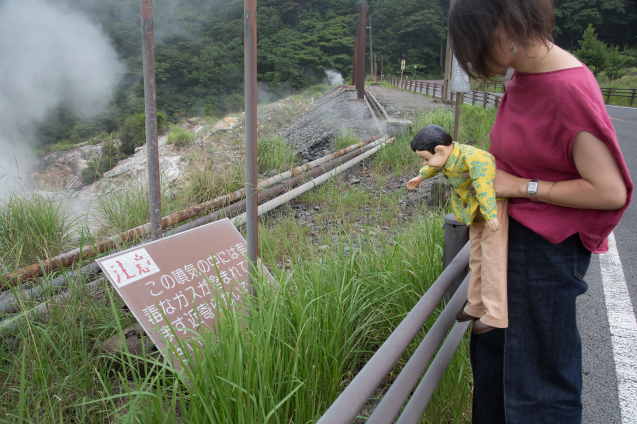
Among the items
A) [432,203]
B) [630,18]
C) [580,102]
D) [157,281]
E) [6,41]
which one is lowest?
[432,203]

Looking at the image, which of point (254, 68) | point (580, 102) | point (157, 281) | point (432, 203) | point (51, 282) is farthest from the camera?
point (432, 203)

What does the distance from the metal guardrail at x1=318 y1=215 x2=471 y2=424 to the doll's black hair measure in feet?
1.58

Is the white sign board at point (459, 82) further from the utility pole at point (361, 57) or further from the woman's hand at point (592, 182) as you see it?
the utility pole at point (361, 57)

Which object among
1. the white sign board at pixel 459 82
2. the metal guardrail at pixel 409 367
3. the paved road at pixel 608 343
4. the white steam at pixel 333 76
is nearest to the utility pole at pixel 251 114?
the metal guardrail at pixel 409 367

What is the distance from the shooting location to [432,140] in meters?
1.17

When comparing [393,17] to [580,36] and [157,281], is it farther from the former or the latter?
[157,281]

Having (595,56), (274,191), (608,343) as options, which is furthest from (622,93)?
(608,343)

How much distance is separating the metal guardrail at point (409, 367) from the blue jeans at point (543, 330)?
24 cm

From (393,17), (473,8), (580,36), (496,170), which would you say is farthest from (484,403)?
(393,17)

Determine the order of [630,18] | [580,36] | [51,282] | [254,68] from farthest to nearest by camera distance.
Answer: [580,36] → [630,18] → [51,282] → [254,68]

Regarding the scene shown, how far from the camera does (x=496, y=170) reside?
115 centimetres

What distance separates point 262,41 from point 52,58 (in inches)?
1240

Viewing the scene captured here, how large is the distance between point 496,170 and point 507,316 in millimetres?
425

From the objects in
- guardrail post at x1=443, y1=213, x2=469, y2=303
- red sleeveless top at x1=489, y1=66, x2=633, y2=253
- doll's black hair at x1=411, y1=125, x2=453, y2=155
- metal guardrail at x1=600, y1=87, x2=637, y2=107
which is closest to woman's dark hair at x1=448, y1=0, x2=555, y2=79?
red sleeveless top at x1=489, y1=66, x2=633, y2=253
